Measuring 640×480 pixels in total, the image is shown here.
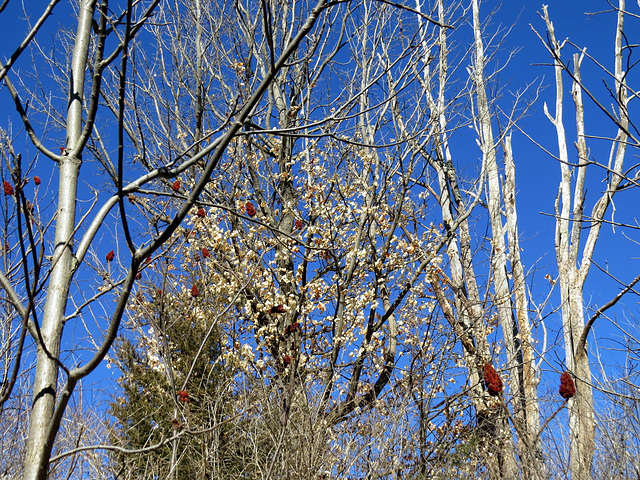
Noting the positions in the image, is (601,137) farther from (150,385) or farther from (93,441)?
(150,385)

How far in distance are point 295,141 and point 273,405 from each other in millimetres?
4724

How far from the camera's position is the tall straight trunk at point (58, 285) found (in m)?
1.27

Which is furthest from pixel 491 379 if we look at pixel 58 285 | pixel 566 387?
pixel 58 285

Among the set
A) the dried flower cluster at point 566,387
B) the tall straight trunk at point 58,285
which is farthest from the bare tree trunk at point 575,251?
the tall straight trunk at point 58,285

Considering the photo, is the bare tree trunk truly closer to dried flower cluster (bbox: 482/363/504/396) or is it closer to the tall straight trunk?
dried flower cluster (bbox: 482/363/504/396)

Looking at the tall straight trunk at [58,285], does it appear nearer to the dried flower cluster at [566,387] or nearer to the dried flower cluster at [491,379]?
the dried flower cluster at [566,387]

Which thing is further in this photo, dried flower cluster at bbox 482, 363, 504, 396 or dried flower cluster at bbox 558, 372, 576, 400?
dried flower cluster at bbox 482, 363, 504, 396

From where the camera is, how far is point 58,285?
1428 millimetres

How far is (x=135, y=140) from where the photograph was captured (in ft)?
24.2

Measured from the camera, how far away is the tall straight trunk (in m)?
1.27

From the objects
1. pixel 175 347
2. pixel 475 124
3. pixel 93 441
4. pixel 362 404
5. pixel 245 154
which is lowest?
pixel 93 441

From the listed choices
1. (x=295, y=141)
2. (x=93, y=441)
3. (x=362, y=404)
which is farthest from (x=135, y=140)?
(x=362, y=404)

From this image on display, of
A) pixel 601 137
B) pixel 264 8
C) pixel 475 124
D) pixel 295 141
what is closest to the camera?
pixel 264 8

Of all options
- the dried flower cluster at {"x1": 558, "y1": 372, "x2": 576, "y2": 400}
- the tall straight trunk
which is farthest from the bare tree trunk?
the tall straight trunk
